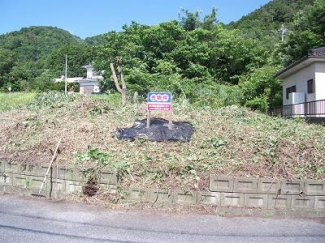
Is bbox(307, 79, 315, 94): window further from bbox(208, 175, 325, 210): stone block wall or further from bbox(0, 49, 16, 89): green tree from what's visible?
bbox(0, 49, 16, 89): green tree

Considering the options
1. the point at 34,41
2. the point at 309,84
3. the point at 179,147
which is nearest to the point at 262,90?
the point at 309,84

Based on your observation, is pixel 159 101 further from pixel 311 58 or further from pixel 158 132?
pixel 311 58

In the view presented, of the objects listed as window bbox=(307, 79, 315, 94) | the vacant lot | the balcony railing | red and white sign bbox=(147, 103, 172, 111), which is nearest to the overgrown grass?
the vacant lot

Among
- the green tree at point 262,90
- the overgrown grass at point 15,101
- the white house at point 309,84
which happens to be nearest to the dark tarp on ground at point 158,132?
Result: the overgrown grass at point 15,101

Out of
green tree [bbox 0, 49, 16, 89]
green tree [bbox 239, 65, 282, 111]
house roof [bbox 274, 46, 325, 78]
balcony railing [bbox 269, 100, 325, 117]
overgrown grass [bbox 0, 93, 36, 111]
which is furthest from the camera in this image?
green tree [bbox 0, 49, 16, 89]

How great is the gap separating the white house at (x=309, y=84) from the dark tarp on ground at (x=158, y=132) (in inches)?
261

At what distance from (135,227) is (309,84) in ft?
34.8

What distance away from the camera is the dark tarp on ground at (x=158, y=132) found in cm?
487

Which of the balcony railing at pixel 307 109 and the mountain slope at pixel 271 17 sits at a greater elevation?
the mountain slope at pixel 271 17

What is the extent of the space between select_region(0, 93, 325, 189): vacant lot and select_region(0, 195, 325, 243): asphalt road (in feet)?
1.94

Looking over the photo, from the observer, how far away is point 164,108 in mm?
5055

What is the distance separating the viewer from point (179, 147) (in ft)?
15.5

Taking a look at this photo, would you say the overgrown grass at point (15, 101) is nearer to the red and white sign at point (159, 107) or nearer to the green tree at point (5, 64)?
the red and white sign at point (159, 107)

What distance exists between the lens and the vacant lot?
419 cm
